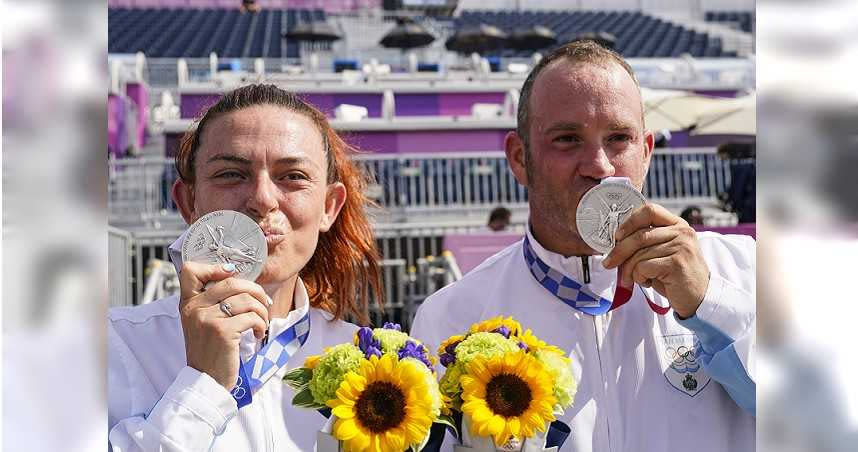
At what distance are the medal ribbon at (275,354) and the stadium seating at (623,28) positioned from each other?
2878cm

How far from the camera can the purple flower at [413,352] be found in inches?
60.9

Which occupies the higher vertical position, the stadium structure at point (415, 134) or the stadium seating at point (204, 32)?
the stadium seating at point (204, 32)

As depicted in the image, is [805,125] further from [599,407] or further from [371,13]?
[371,13]

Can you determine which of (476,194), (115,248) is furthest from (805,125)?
(476,194)

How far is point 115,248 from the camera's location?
7.94 metres

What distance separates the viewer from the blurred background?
844mm

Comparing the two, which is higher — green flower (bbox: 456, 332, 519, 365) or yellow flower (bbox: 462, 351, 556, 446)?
green flower (bbox: 456, 332, 519, 365)

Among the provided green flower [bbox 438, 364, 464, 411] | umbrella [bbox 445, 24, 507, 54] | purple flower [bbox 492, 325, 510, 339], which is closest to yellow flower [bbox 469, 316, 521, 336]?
purple flower [bbox 492, 325, 510, 339]

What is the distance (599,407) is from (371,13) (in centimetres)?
3340

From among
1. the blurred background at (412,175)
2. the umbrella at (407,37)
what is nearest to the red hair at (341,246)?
the blurred background at (412,175)

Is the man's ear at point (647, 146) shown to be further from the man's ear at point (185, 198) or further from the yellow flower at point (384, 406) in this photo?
the man's ear at point (185, 198)

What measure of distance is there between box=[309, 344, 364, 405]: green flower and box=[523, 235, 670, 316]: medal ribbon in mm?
730

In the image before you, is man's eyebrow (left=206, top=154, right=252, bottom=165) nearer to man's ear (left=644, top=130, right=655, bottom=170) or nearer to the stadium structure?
the stadium structure

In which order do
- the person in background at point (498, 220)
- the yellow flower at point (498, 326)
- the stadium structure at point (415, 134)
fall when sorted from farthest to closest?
the person in background at point (498, 220) < the stadium structure at point (415, 134) < the yellow flower at point (498, 326)
